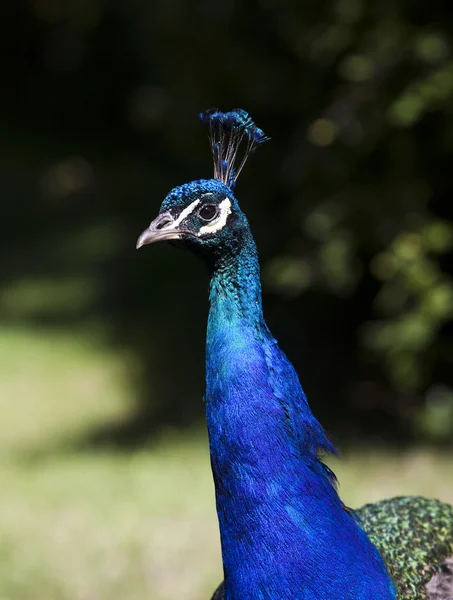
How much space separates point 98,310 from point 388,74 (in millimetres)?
3045

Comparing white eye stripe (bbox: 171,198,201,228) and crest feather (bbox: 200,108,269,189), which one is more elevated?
crest feather (bbox: 200,108,269,189)

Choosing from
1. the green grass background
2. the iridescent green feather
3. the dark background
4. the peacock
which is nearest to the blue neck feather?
the peacock

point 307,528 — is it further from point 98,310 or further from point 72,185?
point 72,185

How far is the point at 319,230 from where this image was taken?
3.90 metres

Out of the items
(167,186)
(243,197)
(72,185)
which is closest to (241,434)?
(243,197)

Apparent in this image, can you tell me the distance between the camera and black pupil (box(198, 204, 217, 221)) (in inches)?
68.1

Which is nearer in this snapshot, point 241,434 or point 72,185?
point 241,434

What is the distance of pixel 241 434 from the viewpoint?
1.67 m

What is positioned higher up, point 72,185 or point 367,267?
point 72,185

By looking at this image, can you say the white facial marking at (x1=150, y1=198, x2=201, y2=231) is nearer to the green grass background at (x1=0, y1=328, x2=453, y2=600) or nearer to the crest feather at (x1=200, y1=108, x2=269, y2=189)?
the crest feather at (x1=200, y1=108, x2=269, y2=189)

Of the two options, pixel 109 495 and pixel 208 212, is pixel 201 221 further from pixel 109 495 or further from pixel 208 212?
pixel 109 495

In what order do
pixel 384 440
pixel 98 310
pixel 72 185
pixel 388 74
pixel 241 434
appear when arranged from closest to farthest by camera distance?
pixel 241 434 → pixel 388 74 → pixel 384 440 → pixel 98 310 → pixel 72 185

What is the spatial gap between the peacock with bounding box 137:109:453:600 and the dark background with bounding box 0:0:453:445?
6.72 feet

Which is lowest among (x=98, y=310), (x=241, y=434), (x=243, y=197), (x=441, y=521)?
(x=441, y=521)
